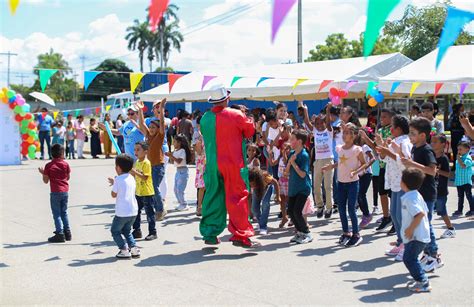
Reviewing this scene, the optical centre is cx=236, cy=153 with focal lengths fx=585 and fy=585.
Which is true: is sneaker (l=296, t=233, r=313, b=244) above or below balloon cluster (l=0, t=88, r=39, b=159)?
below

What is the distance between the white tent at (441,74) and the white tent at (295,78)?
1.72 m

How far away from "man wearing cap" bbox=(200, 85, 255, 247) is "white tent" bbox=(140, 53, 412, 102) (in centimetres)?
746

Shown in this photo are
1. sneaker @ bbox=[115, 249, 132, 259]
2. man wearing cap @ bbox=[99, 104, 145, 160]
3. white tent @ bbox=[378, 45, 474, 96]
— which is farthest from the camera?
white tent @ bbox=[378, 45, 474, 96]

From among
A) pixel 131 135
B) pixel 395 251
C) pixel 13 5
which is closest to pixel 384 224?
pixel 395 251

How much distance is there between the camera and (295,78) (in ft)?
57.2

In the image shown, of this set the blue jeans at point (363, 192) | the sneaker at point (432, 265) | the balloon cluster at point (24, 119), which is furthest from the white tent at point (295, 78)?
the sneaker at point (432, 265)

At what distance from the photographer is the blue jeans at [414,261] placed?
5.28 m

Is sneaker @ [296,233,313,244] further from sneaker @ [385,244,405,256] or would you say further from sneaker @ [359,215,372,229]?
sneaker @ [359,215,372,229]

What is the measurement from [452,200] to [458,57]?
15.8 feet

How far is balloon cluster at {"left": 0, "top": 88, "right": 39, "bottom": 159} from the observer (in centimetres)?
1811

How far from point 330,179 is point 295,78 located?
337 inches

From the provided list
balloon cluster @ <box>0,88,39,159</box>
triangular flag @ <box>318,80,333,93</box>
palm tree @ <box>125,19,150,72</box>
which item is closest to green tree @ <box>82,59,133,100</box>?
palm tree @ <box>125,19,150,72</box>

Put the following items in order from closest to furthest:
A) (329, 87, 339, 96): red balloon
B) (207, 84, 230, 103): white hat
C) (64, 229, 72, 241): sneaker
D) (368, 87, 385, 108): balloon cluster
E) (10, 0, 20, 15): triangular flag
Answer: (10, 0, 20, 15): triangular flag < (207, 84, 230, 103): white hat < (64, 229, 72, 241): sneaker < (329, 87, 339, 96): red balloon < (368, 87, 385, 108): balloon cluster

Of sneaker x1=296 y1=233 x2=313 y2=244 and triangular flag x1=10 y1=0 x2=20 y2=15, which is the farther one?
sneaker x1=296 y1=233 x2=313 y2=244
